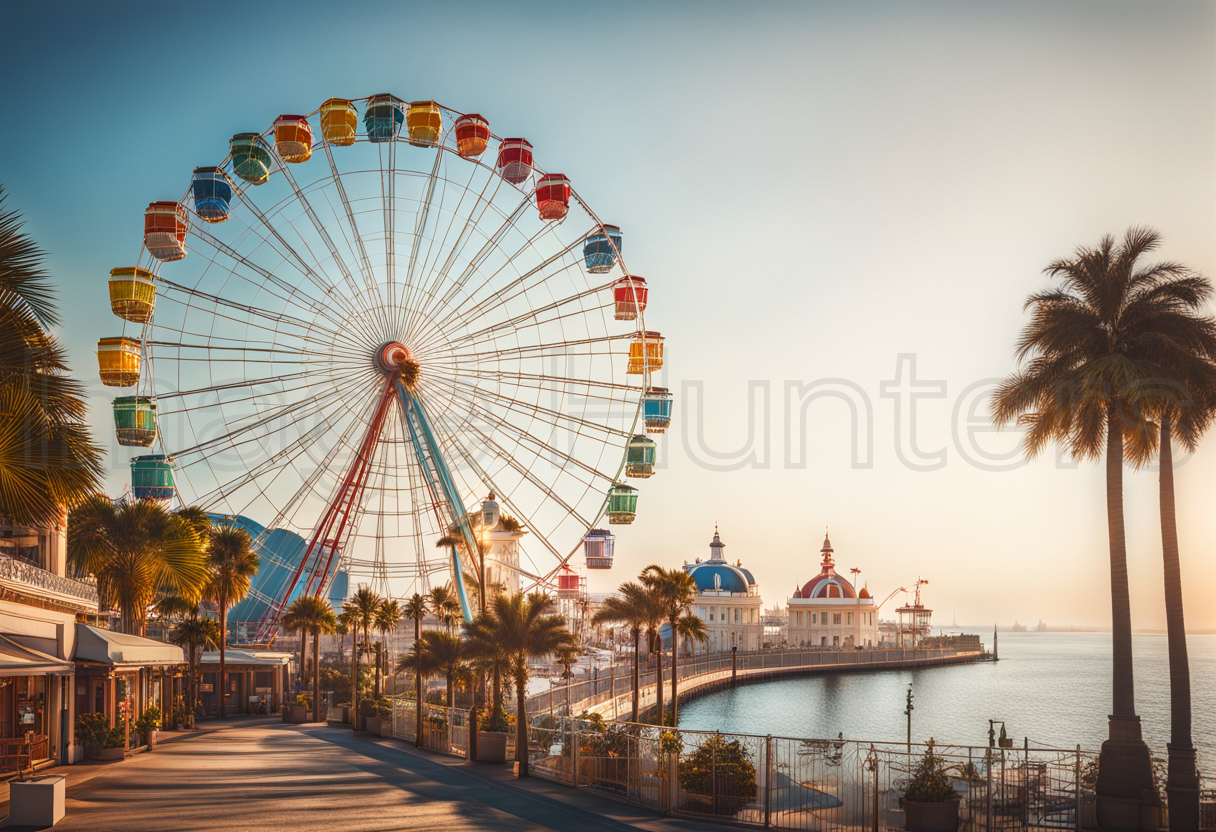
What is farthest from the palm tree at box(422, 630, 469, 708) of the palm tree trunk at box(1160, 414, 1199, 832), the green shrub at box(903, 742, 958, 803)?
the palm tree trunk at box(1160, 414, 1199, 832)

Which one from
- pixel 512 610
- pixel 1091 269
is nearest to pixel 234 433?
pixel 512 610

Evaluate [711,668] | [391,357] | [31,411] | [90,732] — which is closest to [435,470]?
[391,357]

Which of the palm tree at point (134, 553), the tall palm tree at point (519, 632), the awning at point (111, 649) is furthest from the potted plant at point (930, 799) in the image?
the palm tree at point (134, 553)

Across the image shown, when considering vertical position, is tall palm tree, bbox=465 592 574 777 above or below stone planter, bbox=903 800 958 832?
above

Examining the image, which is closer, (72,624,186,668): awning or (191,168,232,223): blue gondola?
(72,624,186,668): awning

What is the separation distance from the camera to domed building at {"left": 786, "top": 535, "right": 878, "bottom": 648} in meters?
152

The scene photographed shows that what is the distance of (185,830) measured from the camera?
17188 mm

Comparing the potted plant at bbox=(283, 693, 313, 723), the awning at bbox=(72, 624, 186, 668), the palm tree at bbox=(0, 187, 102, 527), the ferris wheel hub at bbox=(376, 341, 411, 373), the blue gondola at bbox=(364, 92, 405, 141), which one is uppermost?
the blue gondola at bbox=(364, 92, 405, 141)

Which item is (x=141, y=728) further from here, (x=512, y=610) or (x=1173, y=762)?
(x=1173, y=762)

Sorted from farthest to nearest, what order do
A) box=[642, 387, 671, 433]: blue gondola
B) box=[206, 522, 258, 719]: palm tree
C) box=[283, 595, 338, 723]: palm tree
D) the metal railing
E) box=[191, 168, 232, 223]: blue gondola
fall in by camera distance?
box=[206, 522, 258, 719]: palm tree < box=[283, 595, 338, 723]: palm tree < the metal railing < box=[642, 387, 671, 433]: blue gondola < box=[191, 168, 232, 223]: blue gondola

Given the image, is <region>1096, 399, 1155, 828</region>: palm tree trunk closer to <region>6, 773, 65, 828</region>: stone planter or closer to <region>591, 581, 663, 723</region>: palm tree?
<region>6, 773, 65, 828</region>: stone planter

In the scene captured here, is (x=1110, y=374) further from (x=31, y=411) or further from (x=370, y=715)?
(x=370, y=715)

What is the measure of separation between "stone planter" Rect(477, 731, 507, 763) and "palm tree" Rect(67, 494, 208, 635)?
41.2 ft

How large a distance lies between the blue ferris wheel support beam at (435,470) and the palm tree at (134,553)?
28.2 ft
